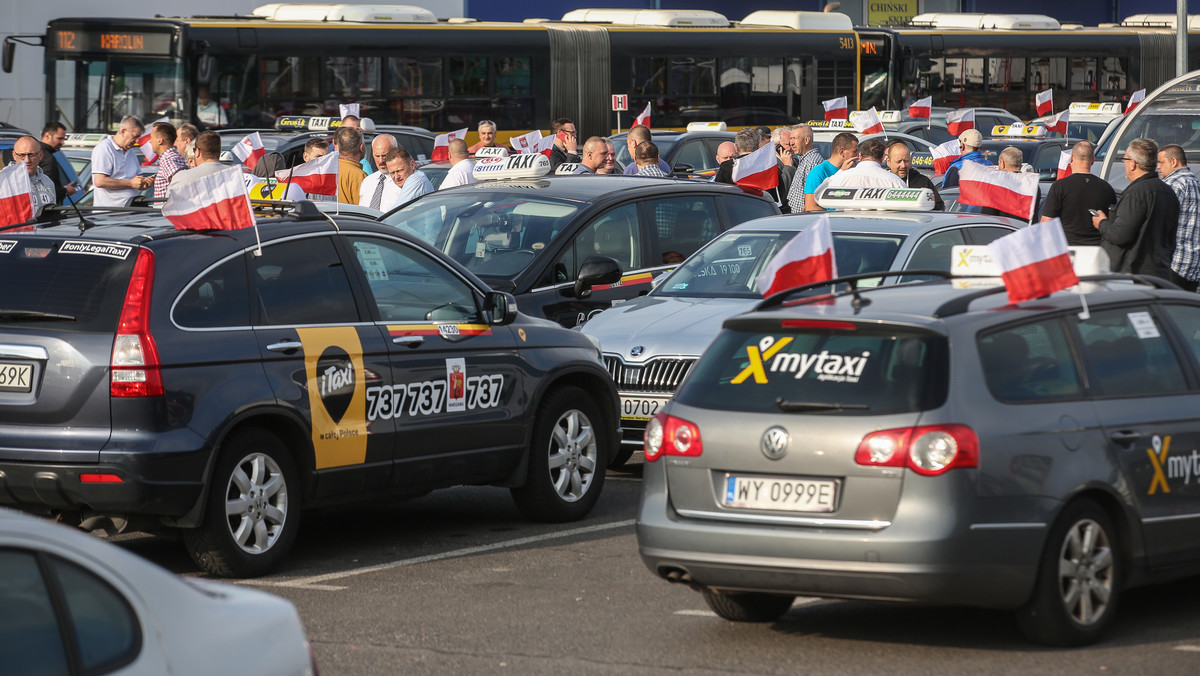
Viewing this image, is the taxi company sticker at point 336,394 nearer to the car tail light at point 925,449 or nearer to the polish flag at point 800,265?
the polish flag at point 800,265

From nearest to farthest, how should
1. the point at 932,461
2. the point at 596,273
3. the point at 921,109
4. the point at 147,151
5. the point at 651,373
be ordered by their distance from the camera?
the point at 932,461 < the point at 651,373 < the point at 596,273 < the point at 147,151 < the point at 921,109

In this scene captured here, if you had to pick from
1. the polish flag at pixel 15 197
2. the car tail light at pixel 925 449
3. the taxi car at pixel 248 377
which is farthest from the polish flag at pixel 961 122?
the car tail light at pixel 925 449

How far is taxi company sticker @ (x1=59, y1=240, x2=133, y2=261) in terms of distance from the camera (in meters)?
7.56

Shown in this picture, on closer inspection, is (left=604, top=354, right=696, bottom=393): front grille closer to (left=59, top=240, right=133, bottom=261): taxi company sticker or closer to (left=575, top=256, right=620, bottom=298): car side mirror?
(left=575, top=256, right=620, bottom=298): car side mirror

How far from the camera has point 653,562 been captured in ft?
21.7

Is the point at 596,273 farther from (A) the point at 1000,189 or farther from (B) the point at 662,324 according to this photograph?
(A) the point at 1000,189

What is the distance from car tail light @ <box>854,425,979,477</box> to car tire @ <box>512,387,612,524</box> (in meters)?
3.31

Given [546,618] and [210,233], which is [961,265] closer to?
[546,618]

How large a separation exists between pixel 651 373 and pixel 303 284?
118 inches

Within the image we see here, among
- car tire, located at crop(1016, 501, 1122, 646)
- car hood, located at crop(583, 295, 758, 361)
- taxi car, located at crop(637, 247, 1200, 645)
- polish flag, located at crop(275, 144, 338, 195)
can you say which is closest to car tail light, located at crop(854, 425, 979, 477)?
taxi car, located at crop(637, 247, 1200, 645)

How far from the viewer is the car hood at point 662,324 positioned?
10.6 metres

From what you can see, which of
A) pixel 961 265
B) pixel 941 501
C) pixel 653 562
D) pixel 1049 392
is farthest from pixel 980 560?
pixel 961 265

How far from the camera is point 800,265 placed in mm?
7875

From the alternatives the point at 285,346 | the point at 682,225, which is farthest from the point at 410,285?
the point at 682,225
